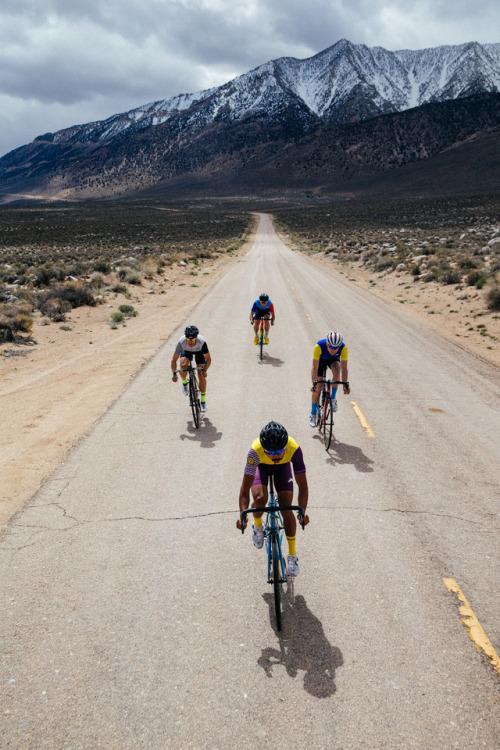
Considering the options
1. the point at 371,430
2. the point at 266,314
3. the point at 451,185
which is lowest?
the point at 371,430

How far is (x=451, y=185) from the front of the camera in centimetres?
13212

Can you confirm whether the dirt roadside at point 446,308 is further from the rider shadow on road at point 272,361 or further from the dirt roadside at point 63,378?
the dirt roadside at point 63,378

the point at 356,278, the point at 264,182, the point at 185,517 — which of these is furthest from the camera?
the point at 264,182

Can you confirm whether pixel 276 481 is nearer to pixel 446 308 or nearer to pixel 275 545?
pixel 275 545

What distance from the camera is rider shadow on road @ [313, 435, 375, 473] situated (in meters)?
7.67

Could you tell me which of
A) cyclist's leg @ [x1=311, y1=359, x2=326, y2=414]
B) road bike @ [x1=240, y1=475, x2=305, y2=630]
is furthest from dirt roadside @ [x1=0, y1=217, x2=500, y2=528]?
cyclist's leg @ [x1=311, y1=359, x2=326, y2=414]

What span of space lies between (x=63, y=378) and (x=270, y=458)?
30.9 ft

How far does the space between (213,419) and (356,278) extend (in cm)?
2546

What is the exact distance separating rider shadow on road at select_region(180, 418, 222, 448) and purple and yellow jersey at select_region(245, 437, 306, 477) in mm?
3503

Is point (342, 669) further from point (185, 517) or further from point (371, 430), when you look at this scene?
point (371, 430)

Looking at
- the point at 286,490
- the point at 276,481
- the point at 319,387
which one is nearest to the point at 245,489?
the point at 276,481

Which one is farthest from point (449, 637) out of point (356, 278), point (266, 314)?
point (356, 278)

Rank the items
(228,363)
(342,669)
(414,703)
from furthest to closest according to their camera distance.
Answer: (228,363), (342,669), (414,703)

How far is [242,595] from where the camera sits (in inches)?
196
